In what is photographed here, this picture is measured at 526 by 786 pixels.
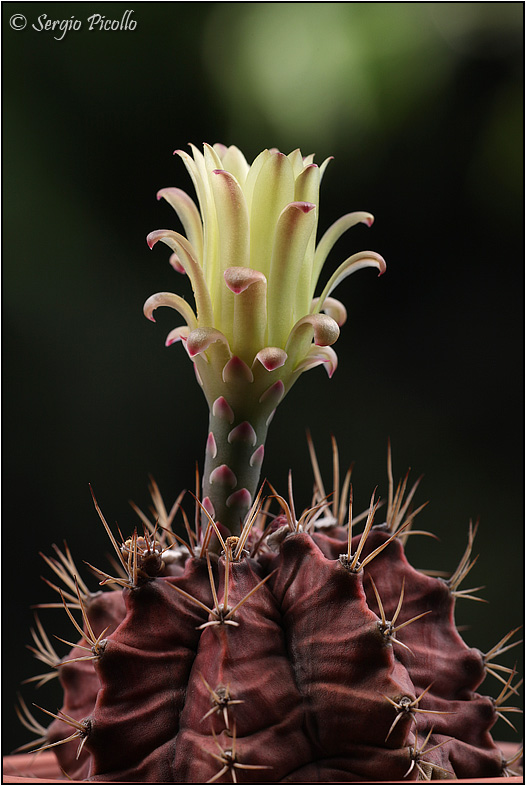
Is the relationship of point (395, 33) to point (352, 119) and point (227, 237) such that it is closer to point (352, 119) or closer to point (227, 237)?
point (352, 119)

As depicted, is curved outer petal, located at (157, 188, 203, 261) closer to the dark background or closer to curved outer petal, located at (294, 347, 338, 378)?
curved outer petal, located at (294, 347, 338, 378)

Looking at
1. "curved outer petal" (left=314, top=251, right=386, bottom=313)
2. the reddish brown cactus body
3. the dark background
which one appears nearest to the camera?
the reddish brown cactus body

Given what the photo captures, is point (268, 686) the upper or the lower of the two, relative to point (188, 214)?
lower

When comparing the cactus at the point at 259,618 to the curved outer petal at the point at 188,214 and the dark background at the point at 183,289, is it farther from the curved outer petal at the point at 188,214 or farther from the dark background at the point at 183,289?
the dark background at the point at 183,289

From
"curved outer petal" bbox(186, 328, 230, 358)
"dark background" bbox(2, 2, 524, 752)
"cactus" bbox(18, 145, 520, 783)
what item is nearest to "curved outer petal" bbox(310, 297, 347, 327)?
"cactus" bbox(18, 145, 520, 783)

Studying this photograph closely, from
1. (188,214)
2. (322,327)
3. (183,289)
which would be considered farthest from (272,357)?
(183,289)

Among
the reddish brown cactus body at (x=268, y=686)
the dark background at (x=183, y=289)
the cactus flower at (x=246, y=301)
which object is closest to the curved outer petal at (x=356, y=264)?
the cactus flower at (x=246, y=301)

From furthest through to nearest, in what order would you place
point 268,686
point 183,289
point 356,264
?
point 183,289 → point 356,264 → point 268,686

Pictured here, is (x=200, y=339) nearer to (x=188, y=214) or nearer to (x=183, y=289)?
(x=188, y=214)
